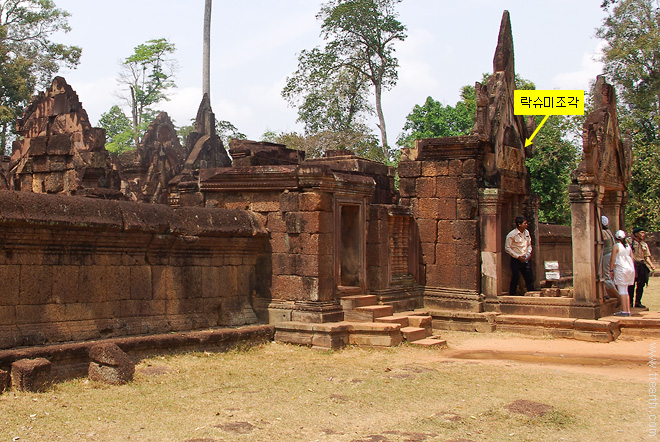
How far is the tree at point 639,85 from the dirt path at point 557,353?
18636 millimetres

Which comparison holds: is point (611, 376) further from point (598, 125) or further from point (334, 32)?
point (334, 32)

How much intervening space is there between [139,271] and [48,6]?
97.9ft

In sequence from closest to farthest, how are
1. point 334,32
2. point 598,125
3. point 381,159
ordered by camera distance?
point 598,125, point 381,159, point 334,32

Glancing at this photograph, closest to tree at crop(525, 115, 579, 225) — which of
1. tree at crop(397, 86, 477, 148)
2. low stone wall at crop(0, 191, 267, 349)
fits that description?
tree at crop(397, 86, 477, 148)

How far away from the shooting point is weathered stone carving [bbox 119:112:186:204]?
2377 centimetres

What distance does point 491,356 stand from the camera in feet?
30.7

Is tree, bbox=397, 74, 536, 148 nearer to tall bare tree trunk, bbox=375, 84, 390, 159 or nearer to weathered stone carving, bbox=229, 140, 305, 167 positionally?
tall bare tree trunk, bbox=375, 84, 390, 159

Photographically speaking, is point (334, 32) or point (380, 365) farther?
point (334, 32)

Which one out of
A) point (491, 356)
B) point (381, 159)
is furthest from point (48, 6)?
point (491, 356)

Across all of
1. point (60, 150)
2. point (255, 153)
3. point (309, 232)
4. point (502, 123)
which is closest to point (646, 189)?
point (502, 123)

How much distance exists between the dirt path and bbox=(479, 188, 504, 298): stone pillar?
96cm

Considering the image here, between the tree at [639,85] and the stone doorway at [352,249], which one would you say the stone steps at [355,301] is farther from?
the tree at [639,85]

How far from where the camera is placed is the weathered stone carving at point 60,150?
13.7m

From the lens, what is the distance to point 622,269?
11.5m
